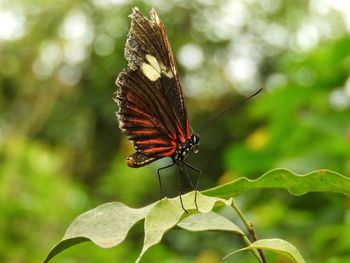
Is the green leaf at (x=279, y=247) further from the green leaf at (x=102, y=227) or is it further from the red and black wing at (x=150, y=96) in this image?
the red and black wing at (x=150, y=96)

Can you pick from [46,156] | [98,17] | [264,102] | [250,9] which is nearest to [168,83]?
[264,102]

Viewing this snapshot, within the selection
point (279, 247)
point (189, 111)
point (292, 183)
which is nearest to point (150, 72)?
point (292, 183)

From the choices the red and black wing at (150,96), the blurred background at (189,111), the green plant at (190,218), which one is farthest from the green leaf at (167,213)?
the blurred background at (189,111)

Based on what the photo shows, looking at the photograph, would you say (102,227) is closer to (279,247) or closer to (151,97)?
(279,247)

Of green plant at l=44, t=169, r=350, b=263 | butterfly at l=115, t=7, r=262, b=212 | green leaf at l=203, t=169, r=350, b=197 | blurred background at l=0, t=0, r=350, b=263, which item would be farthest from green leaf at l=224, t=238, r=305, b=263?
blurred background at l=0, t=0, r=350, b=263

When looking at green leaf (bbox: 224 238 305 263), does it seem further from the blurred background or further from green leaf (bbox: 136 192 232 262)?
the blurred background

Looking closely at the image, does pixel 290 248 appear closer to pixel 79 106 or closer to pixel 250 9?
pixel 79 106
